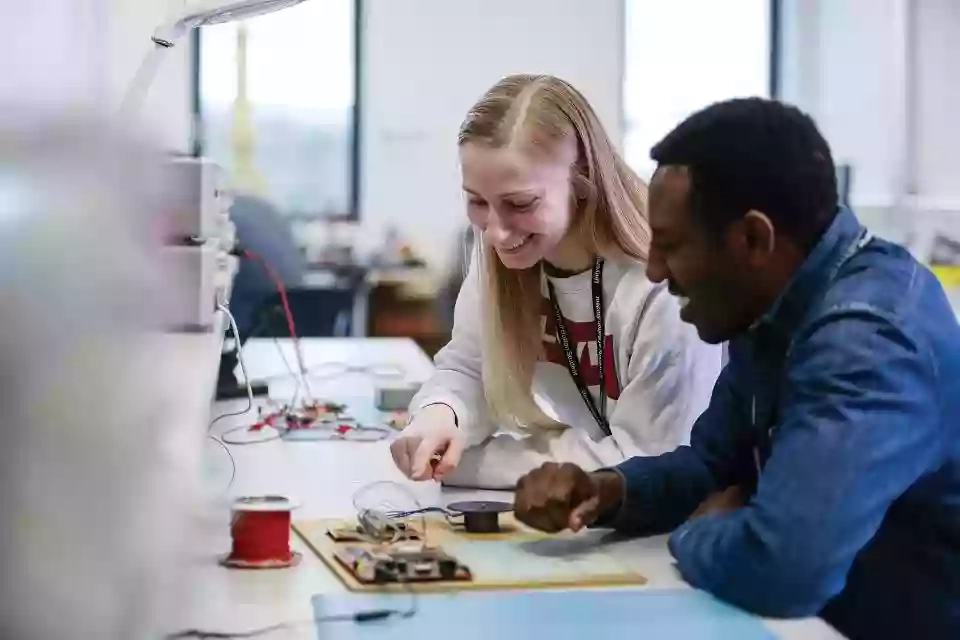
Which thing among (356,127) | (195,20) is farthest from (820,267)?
(356,127)

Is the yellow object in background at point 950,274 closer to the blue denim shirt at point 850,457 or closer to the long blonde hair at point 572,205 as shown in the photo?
the long blonde hair at point 572,205

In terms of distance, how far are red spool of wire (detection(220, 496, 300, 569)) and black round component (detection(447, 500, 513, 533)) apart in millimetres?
188

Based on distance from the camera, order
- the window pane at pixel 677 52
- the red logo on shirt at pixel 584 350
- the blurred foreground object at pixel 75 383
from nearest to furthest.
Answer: the blurred foreground object at pixel 75 383 → the red logo on shirt at pixel 584 350 → the window pane at pixel 677 52

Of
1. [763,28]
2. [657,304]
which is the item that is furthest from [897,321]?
[763,28]

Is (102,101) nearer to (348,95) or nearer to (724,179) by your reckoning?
(724,179)

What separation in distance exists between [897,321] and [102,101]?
711mm

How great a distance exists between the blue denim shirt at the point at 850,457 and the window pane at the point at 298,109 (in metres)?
3.98

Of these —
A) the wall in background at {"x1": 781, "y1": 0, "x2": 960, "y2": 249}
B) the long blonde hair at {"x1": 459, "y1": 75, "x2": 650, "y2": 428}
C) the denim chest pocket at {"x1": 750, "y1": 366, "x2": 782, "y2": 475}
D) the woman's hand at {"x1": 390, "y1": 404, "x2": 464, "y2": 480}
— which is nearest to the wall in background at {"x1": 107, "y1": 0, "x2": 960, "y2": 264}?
the wall in background at {"x1": 781, "y1": 0, "x2": 960, "y2": 249}

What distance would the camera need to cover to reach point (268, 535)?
97cm

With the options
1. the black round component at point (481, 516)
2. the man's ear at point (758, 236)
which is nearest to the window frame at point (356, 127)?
the black round component at point (481, 516)

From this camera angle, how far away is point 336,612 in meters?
0.83

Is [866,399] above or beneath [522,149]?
beneath

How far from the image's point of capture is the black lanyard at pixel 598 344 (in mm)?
1384

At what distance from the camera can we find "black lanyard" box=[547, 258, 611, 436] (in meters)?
1.38
